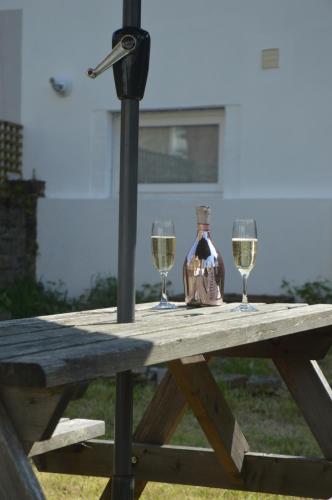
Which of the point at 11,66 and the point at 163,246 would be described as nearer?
the point at 163,246

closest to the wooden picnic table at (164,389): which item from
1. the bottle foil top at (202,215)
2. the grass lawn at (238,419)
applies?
the bottle foil top at (202,215)

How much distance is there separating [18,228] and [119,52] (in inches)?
287

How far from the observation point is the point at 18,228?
9344mm

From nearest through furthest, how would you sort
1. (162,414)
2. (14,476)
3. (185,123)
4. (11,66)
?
(14,476), (162,414), (185,123), (11,66)

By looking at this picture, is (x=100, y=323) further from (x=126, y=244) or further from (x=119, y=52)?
(x=119, y=52)

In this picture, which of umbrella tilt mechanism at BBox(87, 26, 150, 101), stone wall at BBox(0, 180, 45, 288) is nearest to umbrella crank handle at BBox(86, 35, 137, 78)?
umbrella tilt mechanism at BBox(87, 26, 150, 101)

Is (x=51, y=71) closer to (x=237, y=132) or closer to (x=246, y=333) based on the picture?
Answer: (x=237, y=132)

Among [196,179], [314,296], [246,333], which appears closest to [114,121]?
[196,179]

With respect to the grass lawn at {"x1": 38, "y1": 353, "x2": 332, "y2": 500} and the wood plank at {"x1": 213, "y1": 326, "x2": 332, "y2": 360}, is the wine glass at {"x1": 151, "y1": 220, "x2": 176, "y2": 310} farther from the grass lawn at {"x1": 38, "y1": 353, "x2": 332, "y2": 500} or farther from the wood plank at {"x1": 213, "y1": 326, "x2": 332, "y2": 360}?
the grass lawn at {"x1": 38, "y1": 353, "x2": 332, "y2": 500}

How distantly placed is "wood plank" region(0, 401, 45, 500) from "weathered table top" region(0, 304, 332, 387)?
12 cm

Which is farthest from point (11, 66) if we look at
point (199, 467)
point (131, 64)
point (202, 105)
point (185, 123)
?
point (131, 64)

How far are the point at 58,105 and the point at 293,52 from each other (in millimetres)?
2332

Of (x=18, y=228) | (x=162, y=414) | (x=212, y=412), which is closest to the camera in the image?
(x=212, y=412)

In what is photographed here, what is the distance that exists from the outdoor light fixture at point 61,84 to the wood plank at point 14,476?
7.97m
